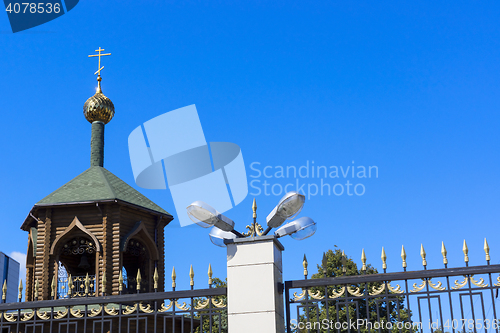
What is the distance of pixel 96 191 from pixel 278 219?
36.8 feet

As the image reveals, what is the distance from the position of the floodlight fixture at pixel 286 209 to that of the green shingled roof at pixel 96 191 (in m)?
10.3

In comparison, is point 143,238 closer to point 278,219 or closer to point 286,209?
point 278,219

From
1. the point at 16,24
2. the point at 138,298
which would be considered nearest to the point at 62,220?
the point at 16,24

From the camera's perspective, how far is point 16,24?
1397 cm

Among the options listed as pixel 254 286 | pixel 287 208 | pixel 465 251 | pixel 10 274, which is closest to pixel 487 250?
pixel 465 251

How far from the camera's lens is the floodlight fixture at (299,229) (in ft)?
24.5

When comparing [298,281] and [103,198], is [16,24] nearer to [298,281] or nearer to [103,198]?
[103,198]

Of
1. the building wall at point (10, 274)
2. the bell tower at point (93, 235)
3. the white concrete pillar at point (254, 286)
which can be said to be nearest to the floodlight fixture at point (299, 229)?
the white concrete pillar at point (254, 286)

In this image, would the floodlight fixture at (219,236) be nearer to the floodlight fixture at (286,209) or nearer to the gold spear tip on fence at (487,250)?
the floodlight fixture at (286,209)

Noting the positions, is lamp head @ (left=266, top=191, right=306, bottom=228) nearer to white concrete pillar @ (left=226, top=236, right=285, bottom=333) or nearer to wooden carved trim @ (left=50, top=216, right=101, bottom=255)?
white concrete pillar @ (left=226, top=236, right=285, bottom=333)

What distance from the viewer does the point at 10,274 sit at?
110125 mm

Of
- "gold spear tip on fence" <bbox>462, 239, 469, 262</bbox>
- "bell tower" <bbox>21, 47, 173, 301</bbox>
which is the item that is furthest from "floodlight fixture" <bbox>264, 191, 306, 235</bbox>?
"bell tower" <bbox>21, 47, 173, 301</bbox>

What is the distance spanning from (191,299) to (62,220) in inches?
420

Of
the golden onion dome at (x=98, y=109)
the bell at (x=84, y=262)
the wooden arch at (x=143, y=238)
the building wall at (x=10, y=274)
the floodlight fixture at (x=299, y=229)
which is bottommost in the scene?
the floodlight fixture at (x=299, y=229)
